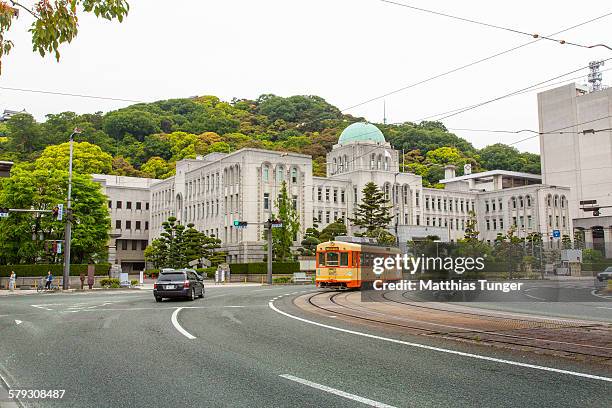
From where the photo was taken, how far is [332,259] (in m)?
33.8

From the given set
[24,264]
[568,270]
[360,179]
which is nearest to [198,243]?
[24,264]

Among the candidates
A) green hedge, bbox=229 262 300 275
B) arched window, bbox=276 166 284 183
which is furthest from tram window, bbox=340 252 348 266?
arched window, bbox=276 166 284 183

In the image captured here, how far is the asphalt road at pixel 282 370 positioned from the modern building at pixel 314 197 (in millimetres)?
49956

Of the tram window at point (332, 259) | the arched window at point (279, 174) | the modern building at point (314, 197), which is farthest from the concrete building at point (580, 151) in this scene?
the tram window at point (332, 259)

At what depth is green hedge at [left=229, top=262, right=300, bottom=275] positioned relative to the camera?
59.0 metres

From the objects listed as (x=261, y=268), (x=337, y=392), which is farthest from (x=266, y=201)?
(x=337, y=392)

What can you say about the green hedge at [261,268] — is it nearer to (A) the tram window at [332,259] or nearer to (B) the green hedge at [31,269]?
(B) the green hedge at [31,269]

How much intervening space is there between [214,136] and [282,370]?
361ft

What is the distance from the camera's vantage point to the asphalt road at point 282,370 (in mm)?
6867

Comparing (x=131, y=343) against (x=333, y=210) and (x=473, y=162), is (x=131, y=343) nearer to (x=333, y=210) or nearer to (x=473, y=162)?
(x=333, y=210)

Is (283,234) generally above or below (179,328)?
above

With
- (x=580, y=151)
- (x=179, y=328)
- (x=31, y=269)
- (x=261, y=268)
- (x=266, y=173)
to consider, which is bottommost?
(x=179, y=328)

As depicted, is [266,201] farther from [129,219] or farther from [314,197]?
[129,219]

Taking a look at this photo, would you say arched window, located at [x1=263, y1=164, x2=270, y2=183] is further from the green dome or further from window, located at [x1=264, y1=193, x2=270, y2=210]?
the green dome
